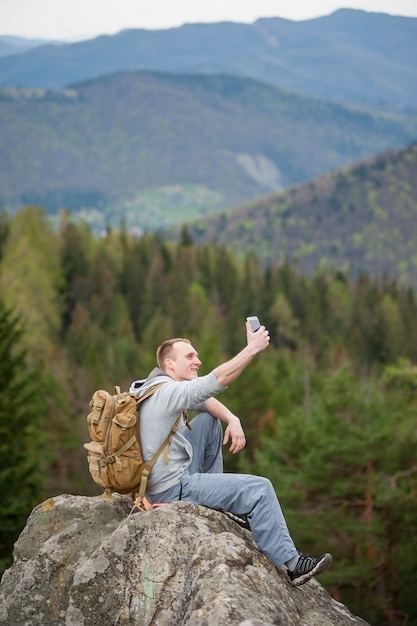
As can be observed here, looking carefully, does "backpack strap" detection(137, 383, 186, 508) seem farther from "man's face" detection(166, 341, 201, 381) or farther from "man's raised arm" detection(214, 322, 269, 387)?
"man's raised arm" detection(214, 322, 269, 387)

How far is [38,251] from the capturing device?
12150 cm

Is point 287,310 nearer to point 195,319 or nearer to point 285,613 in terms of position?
point 195,319

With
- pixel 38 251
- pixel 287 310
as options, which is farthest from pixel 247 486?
pixel 287 310

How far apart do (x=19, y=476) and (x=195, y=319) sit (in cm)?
10479

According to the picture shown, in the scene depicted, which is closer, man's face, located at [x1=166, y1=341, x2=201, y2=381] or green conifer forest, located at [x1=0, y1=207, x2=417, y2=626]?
man's face, located at [x1=166, y1=341, x2=201, y2=381]

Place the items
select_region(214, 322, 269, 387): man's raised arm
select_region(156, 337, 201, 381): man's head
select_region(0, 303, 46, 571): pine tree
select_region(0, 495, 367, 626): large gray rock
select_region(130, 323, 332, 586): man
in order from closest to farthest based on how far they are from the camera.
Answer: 1. select_region(0, 495, 367, 626): large gray rock
2. select_region(214, 322, 269, 387): man's raised arm
3. select_region(130, 323, 332, 586): man
4. select_region(156, 337, 201, 381): man's head
5. select_region(0, 303, 46, 571): pine tree

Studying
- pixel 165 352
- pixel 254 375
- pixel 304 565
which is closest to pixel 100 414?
pixel 165 352

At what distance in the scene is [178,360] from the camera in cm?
841

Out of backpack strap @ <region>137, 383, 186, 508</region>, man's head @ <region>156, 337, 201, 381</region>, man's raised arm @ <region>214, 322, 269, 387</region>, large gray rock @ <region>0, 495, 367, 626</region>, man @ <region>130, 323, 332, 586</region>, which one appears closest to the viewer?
large gray rock @ <region>0, 495, 367, 626</region>

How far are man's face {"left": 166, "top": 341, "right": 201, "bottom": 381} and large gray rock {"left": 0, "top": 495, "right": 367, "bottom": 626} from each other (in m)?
1.11

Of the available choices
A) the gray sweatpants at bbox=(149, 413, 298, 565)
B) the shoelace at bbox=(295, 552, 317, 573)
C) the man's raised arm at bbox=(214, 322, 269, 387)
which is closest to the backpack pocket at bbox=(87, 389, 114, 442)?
the gray sweatpants at bbox=(149, 413, 298, 565)

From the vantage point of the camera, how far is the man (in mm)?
7820

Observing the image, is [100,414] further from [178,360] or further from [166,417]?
[178,360]

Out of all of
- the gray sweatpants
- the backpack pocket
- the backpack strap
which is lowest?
the gray sweatpants
